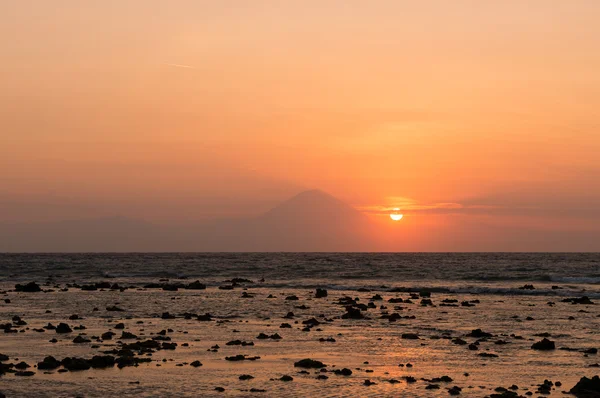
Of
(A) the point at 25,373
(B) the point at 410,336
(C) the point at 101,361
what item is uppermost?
(B) the point at 410,336

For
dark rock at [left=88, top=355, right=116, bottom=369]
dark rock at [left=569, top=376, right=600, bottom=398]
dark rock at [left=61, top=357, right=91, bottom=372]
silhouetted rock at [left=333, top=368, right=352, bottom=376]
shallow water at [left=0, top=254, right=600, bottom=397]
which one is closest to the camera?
dark rock at [left=569, top=376, right=600, bottom=398]

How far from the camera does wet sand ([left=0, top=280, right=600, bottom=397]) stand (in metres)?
27.4

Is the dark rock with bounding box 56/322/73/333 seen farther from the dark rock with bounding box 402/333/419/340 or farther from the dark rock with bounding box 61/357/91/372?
the dark rock with bounding box 402/333/419/340

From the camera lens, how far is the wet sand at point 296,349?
27.4m

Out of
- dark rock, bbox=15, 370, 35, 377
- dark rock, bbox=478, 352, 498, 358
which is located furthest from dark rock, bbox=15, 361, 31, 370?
dark rock, bbox=478, 352, 498, 358

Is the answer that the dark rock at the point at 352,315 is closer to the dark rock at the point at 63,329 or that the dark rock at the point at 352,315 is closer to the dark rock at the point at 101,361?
the dark rock at the point at 63,329

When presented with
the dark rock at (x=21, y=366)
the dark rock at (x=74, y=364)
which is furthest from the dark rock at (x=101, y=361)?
the dark rock at (x=21, y=366)

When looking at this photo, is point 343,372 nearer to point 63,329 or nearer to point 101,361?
point 101,361

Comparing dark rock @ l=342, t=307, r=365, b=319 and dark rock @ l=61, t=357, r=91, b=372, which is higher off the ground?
dark rock @ l=342, t=307, r=365, b=319

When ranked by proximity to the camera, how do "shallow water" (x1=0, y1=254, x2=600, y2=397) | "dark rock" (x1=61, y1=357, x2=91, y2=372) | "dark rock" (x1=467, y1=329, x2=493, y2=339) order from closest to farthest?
"shallow water" (x1=0, y1=254, x2=600, y2=397), "dark rock" (x1=61, y1=357, x2=91, y2=372), "dark rock" (x1=467, y1=329, x2=493, y2=339)

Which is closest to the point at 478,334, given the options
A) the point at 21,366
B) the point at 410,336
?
the point at 410,336

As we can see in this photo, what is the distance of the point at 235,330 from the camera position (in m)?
44.7

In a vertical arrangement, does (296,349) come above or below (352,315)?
below

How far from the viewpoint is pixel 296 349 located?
121 feet
